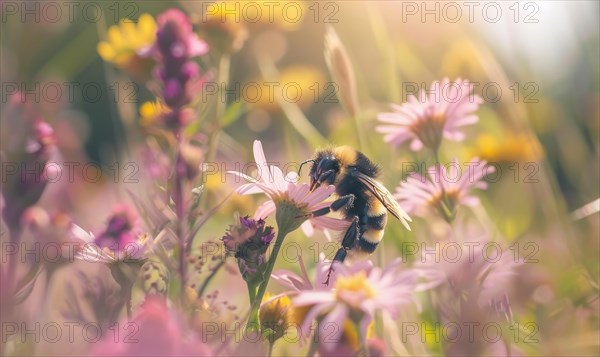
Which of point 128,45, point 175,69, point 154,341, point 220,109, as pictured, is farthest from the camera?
point 128,45

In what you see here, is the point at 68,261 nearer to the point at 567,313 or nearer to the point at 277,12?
the point at 567,313

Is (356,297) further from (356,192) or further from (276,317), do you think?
(356,192)

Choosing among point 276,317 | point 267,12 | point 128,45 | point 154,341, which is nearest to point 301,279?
point 276,317

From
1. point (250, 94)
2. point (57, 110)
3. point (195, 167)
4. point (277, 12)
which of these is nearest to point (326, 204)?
point (195, 167)

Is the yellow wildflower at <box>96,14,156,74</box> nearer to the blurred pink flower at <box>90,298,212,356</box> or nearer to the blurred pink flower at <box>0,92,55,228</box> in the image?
the blurred pink flower at <box>0,92,55,228</box>

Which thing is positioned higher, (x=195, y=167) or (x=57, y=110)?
(x=57, y=110)

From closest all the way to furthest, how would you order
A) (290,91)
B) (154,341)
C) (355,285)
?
(154,341), (355,285), (290,91)
